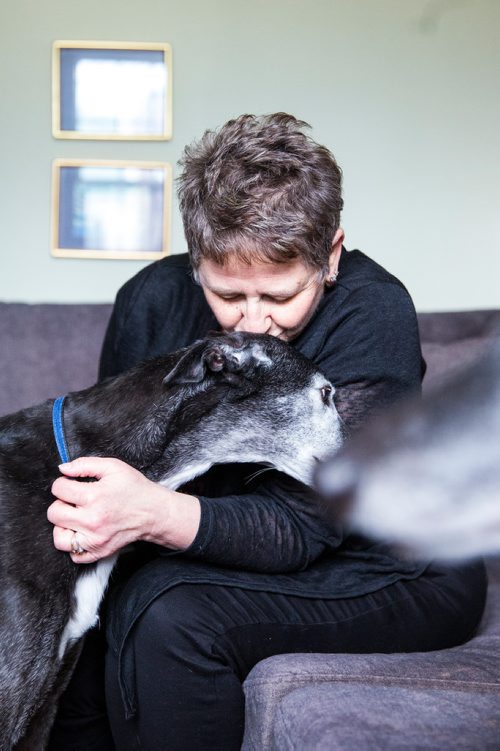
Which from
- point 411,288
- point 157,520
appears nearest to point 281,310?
point 157,520

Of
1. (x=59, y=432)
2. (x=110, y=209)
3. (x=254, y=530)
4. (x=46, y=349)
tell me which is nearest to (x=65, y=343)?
(x=46, y=349)

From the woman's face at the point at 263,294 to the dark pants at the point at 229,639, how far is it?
574 mm

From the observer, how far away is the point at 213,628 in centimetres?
168

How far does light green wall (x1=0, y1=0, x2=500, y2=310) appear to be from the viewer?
3.44 metres

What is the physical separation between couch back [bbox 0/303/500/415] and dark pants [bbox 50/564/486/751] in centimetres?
99

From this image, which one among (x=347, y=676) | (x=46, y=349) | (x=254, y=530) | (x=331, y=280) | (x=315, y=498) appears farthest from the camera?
(x=46, y=349)

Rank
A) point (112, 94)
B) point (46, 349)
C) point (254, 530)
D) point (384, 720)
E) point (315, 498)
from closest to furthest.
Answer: point (384, 720) → point (254, 530) → point (315, 498) → point (46, 349) → point (112, 94)

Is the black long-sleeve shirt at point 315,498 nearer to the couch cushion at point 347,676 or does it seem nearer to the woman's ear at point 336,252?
the woman's ear at point 336,252

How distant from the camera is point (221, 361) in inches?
73.6

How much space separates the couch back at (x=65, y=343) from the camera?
2801mm

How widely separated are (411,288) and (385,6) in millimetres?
1093

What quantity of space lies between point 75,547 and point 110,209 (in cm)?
205

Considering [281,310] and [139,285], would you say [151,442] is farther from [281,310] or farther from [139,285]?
[139,285]

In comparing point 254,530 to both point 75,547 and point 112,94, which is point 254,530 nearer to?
point 75,547
